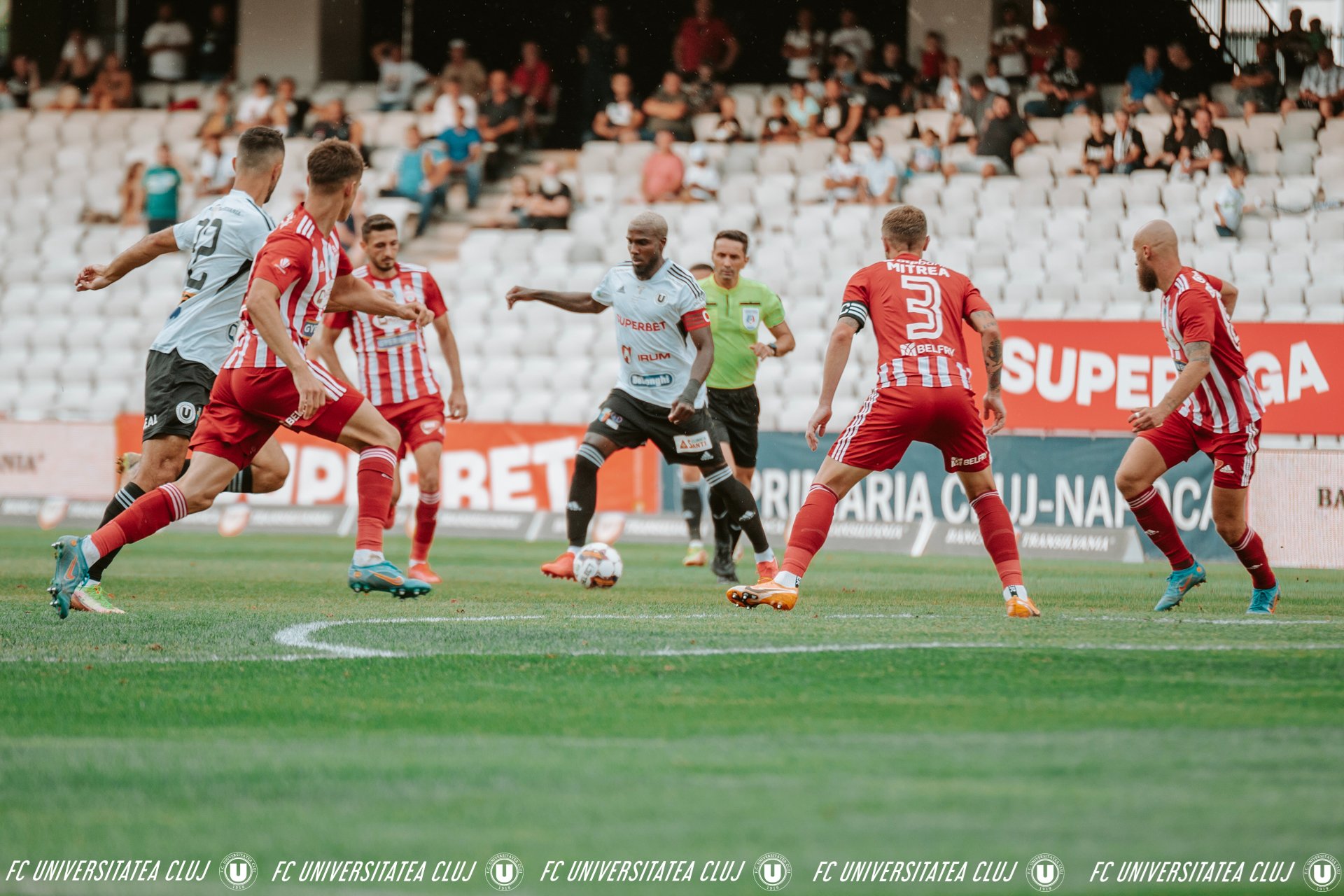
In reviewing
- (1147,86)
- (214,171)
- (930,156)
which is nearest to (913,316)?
(930,156)

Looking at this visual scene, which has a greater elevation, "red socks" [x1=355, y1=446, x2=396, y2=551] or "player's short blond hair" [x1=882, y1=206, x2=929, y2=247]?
"player's short blond hair" [x1=882, y1=206, x2=929, y2=247]

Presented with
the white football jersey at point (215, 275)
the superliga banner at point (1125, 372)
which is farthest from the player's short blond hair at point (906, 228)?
the superliga banner at point (1125, 372)

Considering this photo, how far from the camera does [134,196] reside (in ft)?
78.5

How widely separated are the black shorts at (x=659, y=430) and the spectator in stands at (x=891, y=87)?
42.2 feet

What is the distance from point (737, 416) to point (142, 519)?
16.2 ft

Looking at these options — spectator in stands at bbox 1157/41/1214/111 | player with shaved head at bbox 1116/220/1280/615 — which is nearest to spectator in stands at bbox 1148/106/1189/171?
spectator in stands at bbox 1157/41/1214/111

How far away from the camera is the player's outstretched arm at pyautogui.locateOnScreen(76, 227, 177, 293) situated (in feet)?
25.2

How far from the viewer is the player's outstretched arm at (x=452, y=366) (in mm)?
10008

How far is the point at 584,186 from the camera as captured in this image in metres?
22.6

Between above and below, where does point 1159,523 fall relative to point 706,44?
below

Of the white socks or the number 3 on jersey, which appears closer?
the number 3 on jersey

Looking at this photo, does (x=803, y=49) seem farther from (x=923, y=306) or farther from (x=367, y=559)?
(x=367, y=559)

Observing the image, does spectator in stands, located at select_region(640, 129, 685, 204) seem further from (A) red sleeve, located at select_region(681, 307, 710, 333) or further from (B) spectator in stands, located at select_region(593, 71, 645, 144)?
(A) red sleeve, located at select_region(681, 307, 710, 333)

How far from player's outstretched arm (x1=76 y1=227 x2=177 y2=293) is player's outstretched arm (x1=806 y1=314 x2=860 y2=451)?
313 cm
